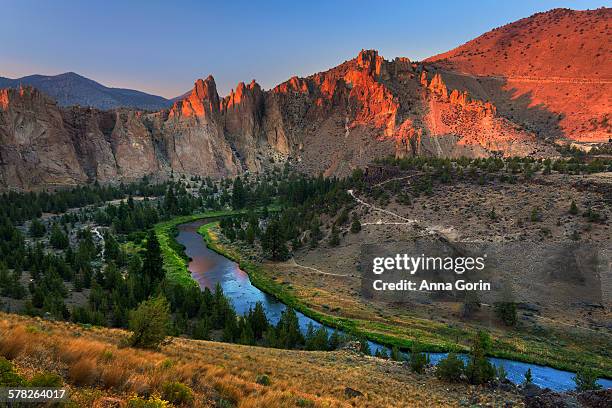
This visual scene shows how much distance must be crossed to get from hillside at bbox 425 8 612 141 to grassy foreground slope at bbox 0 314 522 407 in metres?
112

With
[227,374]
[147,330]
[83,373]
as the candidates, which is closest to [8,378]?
[83,373]

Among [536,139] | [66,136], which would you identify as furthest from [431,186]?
[66,136]

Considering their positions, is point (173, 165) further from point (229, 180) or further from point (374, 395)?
point (374, 395)

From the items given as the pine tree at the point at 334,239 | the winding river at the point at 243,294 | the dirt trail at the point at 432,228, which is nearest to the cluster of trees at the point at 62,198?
the winding river at the point at 243,294

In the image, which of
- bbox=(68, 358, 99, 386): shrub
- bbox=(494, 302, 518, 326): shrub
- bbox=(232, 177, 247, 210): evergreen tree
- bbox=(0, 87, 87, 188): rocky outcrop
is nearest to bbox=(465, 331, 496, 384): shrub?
bbox=(494, 302, 518, 326): shrub

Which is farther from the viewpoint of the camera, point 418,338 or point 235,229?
point 235,229

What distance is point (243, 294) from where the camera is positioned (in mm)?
49156

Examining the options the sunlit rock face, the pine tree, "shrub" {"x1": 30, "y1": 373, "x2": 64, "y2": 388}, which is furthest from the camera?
the sunlit rock face

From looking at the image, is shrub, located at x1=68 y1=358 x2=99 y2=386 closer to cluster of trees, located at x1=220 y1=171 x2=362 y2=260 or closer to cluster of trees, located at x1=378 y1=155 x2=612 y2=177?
cluster of trees, located at x1=220 y1=171 x2=362 y2=260

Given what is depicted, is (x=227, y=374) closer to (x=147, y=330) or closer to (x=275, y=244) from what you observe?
(x=147, y=330)

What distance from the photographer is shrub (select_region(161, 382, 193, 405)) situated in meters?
9.65

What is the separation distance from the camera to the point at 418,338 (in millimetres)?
36969

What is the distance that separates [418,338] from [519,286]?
15.3 meters

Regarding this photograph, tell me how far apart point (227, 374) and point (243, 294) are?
35.0 m
